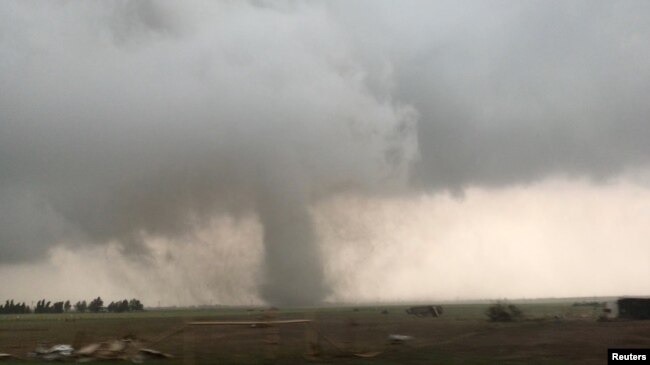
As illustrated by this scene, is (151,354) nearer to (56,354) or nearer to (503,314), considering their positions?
(56,354)

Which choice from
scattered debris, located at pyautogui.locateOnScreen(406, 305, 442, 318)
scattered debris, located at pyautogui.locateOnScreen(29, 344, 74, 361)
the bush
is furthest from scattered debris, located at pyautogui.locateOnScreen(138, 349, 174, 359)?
scattered debris, located at pyautogui.locateOnScreen(406, 305, 442, 318)

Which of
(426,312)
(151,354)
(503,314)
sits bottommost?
(151,354)

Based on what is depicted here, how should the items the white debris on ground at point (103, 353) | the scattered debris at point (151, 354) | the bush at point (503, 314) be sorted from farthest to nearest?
the bush at point (503, 314) < the white debris on ground at point (103, 353) < the scattered debris at point (151, 354)

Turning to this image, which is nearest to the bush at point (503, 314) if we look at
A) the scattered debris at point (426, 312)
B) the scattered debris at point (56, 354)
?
the scattered debris at point (426, 312)

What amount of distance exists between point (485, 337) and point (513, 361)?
15105 mm

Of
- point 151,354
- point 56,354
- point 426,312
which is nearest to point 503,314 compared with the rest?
point 426,312

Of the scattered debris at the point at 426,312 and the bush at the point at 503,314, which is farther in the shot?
the scattered debris at the point at 426,312

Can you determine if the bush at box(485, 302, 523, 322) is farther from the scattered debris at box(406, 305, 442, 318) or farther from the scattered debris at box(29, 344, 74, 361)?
the scattered debris at box(29, 344, 74, 361)

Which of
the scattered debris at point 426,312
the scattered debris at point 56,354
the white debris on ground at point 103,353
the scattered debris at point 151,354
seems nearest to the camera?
the scattered debris at point 151,354

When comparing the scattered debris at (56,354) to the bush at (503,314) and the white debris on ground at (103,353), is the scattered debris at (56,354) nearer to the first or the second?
the white debris on ground at (103,353)

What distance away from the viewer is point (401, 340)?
3822cm

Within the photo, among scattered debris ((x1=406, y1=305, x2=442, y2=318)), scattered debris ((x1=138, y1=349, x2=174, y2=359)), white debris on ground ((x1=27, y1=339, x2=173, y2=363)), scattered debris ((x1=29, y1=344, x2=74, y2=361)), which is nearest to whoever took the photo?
scattered debris ((x1=138, y1=349, x2=174, y2=359))

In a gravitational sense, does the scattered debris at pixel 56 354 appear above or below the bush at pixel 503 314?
below

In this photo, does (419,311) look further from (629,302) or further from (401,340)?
(401,340)
